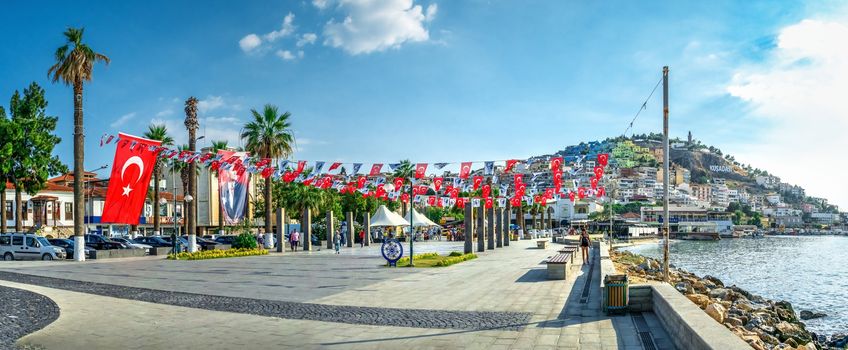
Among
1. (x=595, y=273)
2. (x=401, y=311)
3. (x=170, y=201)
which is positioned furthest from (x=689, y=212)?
(x=401, y=311)

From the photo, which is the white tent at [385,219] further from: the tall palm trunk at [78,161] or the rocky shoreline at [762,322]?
the rocky shoreline at [762,322]

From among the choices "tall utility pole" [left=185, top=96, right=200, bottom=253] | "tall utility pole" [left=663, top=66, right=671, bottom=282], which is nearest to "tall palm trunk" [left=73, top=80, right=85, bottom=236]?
"tall utility pole" [left=185, top=96, right=200, bottom=253]

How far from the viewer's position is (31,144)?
43688 millimetres

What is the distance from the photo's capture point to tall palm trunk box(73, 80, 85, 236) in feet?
105

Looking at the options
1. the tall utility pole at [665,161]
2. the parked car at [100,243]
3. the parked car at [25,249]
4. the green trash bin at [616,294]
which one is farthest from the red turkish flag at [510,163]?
the parked car at [100,243]

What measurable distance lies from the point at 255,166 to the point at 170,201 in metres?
51.3

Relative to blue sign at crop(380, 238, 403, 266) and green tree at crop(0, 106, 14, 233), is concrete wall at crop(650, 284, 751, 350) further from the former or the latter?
green tree at crop(0, 106, 14, 233)

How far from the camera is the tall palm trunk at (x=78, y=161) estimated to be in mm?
32125

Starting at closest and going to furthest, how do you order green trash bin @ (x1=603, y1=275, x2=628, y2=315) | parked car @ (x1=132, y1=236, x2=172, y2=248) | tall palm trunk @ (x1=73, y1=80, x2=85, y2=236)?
green trash bin @ (x1=603, y1=275, x2=628, y2=315), tall palm trunk @ (x1=73, y1=80, x2=85, y2=236), parked car @ (x1=132, y1=236, x2=172, y2=248)

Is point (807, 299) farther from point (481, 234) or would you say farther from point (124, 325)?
point (124, 325)

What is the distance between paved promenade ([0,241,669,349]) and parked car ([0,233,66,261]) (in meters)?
10.8

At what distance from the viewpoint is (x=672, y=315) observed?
32.1 feet

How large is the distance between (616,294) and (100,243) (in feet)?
118

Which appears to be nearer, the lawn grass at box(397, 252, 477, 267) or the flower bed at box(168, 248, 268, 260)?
the lawn grass at box(397, 252, 477, 267)
